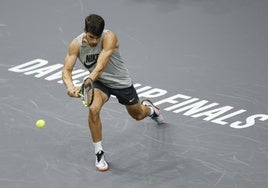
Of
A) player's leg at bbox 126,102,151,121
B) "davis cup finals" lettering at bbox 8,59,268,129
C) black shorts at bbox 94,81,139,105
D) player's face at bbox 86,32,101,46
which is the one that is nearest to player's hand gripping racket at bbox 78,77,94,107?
black shorts at bbox 94,81,139,105

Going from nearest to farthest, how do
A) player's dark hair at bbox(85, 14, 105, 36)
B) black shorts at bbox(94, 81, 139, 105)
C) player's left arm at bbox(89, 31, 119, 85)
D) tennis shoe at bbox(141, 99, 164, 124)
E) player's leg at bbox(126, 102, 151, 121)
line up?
1. player's dark hair at bbox(85, 14, 105, 36)
2. player's left arm at bbox(89, 31, 119, 85)
3. black shorts at bbox(94, 81, 139, 105)
4. player's leg at bbox(126, 102, 151, 121)
5. tennis shoe at bbox(141, 99, 164, 124)

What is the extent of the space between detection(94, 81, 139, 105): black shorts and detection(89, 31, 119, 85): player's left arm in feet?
1.42

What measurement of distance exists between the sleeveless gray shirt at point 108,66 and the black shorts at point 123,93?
0.05m

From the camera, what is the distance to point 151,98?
37.0 feet

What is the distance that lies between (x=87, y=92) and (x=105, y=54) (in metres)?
0.49

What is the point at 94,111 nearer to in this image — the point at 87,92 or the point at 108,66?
the point at 87,92

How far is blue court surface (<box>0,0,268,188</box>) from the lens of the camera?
9477 mm

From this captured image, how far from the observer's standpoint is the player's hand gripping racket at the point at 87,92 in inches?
356

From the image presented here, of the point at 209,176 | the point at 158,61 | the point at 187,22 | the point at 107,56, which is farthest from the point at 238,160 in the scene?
the point at 187,22

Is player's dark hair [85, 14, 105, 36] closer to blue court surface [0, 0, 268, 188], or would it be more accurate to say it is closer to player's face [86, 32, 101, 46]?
player's face [86, 32, 101, 46]

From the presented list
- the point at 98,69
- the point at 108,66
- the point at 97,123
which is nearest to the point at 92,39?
the point at 98,69

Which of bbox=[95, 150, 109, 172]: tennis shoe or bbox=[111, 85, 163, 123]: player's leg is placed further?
bbox=[111, 85, 163, 123]: player's leg

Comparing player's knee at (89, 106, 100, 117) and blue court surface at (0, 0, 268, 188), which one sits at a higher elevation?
player's knee at (89, 106, 100, 117)

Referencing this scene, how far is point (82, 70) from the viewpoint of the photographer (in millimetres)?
12047
